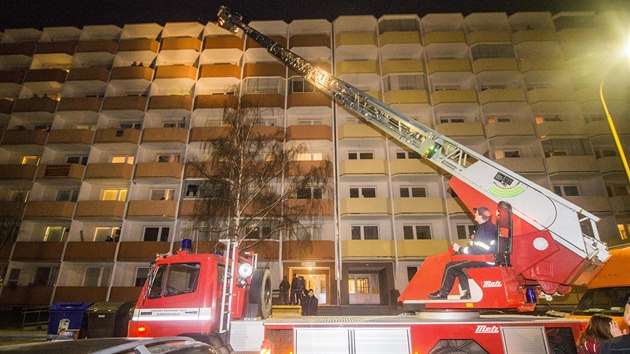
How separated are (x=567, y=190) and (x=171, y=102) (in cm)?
3211

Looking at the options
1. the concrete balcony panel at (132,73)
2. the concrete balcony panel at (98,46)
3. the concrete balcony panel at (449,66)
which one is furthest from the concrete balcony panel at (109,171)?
the concrete balcony panel at (449,66)

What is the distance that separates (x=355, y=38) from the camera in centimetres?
2700

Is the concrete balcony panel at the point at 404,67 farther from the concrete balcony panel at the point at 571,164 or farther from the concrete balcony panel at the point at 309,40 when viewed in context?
the concrete balcony panel at the point at 571,164

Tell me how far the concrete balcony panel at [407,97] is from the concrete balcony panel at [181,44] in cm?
1816

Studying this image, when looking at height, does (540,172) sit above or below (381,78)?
below

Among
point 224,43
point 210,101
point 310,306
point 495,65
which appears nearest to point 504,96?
point 495,65

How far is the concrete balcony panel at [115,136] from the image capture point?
2395 cm

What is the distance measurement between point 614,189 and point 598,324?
2499cm

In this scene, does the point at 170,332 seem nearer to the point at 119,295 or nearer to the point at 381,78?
the point at 119,295

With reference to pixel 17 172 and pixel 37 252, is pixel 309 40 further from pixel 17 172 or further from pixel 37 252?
pixel 37 252

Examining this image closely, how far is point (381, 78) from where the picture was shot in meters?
25.7

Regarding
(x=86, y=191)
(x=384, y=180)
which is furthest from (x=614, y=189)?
(x=86, y=191)

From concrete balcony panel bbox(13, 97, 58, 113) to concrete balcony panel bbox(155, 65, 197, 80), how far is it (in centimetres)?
915

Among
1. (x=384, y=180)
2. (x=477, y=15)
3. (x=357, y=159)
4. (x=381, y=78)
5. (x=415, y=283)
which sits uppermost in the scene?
(x=477, y=15)
